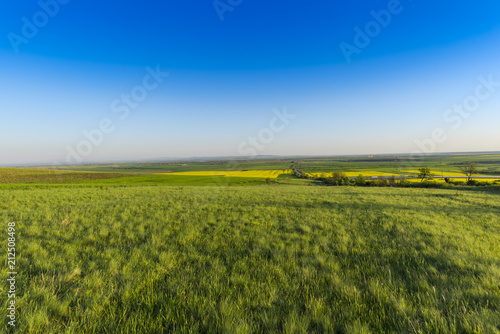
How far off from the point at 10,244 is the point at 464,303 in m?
9.28

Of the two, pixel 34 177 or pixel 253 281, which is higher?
pixel 34 177

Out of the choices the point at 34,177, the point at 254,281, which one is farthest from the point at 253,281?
the point at 34,177

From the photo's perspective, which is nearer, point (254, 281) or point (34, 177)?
point (254, 281)

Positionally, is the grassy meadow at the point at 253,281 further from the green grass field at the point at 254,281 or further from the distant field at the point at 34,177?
the distant field at the point at 34,177

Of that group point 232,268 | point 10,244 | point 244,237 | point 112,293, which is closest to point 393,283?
point 232,268

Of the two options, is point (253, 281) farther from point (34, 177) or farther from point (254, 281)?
point (34, 177)

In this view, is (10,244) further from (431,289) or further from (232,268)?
(431,289)

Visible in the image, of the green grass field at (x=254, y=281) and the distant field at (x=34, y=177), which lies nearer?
the green grass field at (x=254, y=281)

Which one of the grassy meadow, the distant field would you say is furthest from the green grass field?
the distant field

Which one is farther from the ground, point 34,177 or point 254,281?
point 34,177

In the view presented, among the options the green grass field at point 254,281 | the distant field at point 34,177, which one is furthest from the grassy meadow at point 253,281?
the distant field at point 34,177

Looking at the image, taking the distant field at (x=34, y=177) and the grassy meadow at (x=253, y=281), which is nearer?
the grassy meadow at (x=253, y=281)

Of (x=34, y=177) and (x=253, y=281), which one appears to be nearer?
(x=253, y=281)

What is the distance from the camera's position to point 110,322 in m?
2.10
